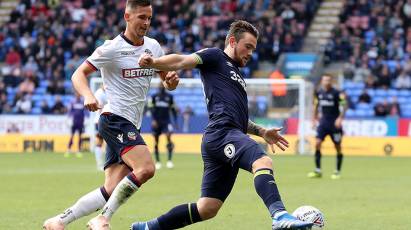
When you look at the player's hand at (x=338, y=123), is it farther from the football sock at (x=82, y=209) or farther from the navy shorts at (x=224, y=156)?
the navy shorts at (x=224, y=156)

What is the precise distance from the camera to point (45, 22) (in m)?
42.7

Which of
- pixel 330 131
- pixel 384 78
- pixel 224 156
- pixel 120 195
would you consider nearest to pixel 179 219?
pixel 120 195

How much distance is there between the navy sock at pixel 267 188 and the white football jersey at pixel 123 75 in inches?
81.2

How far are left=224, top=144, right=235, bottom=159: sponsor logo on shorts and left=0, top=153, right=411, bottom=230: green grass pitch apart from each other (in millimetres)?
2626

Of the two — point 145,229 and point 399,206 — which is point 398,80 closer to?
point 399,206

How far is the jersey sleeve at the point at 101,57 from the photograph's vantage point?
9.54 meters

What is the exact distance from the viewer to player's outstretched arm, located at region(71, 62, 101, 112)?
8883 mm

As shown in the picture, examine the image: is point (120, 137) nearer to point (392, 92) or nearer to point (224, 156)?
point (224, 156)

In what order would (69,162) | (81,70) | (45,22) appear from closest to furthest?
1. (81,70)
2. (69,162)
3. (45,22)

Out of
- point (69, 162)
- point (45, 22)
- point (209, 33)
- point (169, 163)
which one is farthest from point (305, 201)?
point (45, 22)

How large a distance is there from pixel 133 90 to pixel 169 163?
15352 millimetres

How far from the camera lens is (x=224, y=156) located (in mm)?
8500

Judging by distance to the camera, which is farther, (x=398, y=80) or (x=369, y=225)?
(x=398, y=80)

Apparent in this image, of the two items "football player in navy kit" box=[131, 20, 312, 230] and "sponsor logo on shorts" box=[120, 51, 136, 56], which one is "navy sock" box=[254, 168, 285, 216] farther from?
"sponsor logo on shorts" box=[120, 51, 136, 56]
